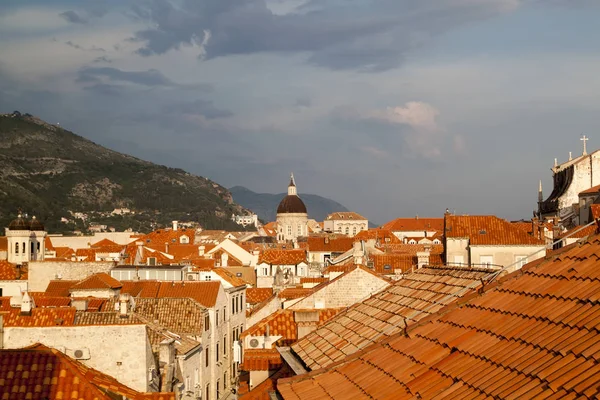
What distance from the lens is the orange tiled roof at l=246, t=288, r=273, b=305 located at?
2579 inches

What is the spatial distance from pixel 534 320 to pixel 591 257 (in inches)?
39.4

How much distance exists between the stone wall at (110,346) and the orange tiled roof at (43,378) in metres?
5.01

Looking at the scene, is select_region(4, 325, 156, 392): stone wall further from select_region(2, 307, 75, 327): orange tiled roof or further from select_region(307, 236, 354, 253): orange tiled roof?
select_region(307, 236, 354, 253): orange tiled roof

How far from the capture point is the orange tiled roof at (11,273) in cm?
7393

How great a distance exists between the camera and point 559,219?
77.4 metres

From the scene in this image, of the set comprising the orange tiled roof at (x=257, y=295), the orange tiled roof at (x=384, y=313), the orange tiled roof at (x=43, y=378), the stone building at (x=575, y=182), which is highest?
the stone building at (x=575, y=182)

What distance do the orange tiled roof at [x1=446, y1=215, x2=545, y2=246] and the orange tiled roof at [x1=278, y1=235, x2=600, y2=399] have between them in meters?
43.6

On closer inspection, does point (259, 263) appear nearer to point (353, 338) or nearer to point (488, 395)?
point (353, 338)

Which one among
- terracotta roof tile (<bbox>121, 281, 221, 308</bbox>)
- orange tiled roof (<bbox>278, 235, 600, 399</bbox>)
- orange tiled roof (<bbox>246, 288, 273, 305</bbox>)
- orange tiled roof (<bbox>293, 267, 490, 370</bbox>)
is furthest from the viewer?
orange tiled roof (<bbox>246, 288, 273, 305</bbox>)

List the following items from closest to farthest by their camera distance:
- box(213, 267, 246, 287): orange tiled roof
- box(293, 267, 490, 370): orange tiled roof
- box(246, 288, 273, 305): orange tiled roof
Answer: box(293, 267, 490, 370): orange tiled roof, box(213, 267, 246, 287): orange tiled roof, box(246, 288, 273, 305): orange tiled roof

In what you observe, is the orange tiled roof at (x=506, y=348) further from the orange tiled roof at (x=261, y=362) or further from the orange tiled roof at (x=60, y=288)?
the orange tiled roof at (x=60, y=288)

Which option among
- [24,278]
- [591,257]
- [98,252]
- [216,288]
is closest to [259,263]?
[98,252]

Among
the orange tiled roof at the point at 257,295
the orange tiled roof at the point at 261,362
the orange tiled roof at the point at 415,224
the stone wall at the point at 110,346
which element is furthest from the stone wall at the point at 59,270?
the orange tiled roof at the point at 415,224

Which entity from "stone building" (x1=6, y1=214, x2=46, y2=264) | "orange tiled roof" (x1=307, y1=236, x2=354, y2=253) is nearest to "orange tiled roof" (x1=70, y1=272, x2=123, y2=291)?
"stone building" (x1=6, y1=214, x2=46, y2=264)
